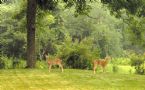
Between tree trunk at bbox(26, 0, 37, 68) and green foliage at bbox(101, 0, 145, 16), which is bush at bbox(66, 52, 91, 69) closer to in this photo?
tree trunk at bbox(26, 0, 37, 68)

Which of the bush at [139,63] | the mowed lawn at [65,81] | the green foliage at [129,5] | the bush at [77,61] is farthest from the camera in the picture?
the bush at [139,63]

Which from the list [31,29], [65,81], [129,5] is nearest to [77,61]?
[31,29]

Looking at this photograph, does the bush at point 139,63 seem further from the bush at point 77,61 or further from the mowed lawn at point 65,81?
the mowed lawn at point 65,81

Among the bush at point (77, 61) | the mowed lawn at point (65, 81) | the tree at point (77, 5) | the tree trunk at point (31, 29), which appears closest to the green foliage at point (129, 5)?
the tree at point (77, 5)

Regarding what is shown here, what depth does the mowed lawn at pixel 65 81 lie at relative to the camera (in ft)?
57.5

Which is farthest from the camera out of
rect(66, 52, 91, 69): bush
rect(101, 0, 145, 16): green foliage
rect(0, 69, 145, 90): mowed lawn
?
rect(66, 52, 91, 69): bush

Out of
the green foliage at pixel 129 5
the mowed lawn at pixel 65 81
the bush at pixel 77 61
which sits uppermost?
the green foliage at pixel 129 5

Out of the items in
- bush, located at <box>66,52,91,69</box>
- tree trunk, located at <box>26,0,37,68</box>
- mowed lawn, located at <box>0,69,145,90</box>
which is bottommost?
mowed lawn, located at <box>0,69,145,90</box>

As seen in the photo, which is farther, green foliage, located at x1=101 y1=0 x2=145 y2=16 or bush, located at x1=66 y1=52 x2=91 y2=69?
bush, located at x1=66 y1=52 x2=91 y2=69

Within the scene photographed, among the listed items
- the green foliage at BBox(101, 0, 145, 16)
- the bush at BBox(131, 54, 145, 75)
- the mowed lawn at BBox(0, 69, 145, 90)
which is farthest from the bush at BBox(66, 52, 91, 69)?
the mowed lawn at BBox(0, 69, 145, 90)

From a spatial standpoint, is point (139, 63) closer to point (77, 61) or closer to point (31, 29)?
point (77, 61)

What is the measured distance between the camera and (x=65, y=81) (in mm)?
19438

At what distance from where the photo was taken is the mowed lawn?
57.5ft

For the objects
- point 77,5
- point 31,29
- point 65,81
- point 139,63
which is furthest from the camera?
point 139,63
